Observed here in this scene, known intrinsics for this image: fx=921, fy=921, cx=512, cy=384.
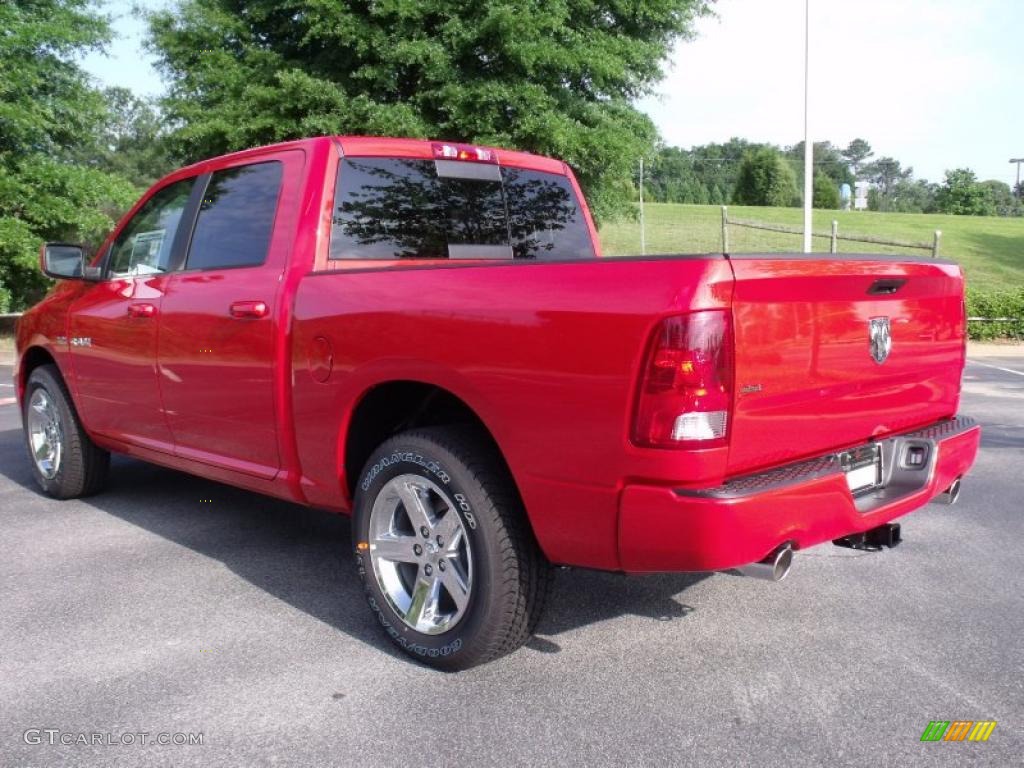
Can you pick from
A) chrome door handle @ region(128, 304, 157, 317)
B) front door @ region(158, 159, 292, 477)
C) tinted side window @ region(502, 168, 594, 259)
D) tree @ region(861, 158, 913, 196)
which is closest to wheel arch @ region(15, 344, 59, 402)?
chrome door handle @ region(128, 304, 157, 317)

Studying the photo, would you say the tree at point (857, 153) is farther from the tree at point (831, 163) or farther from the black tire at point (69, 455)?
the black tire at point (69, 455)

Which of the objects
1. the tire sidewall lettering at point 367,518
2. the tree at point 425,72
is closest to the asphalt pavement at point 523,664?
the tire sidewall lettering at point 367,518

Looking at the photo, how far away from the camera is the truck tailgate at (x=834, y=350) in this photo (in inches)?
103

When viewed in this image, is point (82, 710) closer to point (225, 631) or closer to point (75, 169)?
point (225, 631)

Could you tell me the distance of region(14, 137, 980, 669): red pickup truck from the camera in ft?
8.38

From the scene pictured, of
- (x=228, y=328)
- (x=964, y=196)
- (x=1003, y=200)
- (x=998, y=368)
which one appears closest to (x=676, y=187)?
(x=964, y=196)

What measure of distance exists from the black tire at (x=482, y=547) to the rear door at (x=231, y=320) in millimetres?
880

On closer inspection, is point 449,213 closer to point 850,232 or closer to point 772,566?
point 772,566

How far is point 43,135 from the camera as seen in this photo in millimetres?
19344

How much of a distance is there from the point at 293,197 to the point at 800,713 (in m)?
2.74

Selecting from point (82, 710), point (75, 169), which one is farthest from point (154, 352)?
point (75, 169)

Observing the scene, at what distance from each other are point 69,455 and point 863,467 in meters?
4.47

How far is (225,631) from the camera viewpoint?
3.54m

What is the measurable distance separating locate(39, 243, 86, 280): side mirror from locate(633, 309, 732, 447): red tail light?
3715 millimetres
